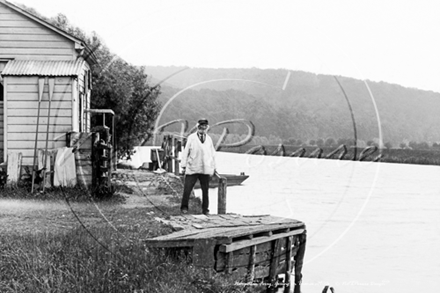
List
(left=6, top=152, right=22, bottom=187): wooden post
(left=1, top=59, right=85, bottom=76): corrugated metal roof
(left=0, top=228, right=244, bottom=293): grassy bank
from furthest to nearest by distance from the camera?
(left=1, top=59, right=85, bottom=76): corrugated metal roof → (left=6, top=152, right=22, bottom=187): wooden post → (left=0, top=228, right=244, bottom=293): grassy bank

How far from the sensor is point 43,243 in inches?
447

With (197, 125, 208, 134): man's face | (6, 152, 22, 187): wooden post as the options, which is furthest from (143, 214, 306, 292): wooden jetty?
(6, 152, 22, 187): wooden post

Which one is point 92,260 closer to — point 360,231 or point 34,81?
point 34,81

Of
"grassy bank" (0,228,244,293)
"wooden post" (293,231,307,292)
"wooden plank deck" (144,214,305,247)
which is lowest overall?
"wooden post" (293,231,307,292)

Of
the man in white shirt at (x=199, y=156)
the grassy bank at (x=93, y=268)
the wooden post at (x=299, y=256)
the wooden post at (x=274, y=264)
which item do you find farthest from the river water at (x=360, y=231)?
the grassy bank at (x=93, y=268)

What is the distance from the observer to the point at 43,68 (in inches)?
808

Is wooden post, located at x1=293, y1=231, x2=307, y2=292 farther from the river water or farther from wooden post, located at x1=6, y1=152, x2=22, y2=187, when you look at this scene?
wooden post, located at x1=6, y1=152, x2=22, y2=187

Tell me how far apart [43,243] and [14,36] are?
12.1 metres

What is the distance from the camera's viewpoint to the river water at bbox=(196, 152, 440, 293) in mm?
25766

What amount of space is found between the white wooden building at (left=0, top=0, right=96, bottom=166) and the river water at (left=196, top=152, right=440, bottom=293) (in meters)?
10.1

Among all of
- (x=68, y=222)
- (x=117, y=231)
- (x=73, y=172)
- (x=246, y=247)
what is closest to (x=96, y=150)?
(x=73, y=172)

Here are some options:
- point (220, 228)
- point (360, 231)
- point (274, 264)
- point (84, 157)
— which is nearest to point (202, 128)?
point (220, 228)

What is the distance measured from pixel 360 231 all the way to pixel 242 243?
2881 cm

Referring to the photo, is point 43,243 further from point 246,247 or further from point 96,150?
point 96,150
